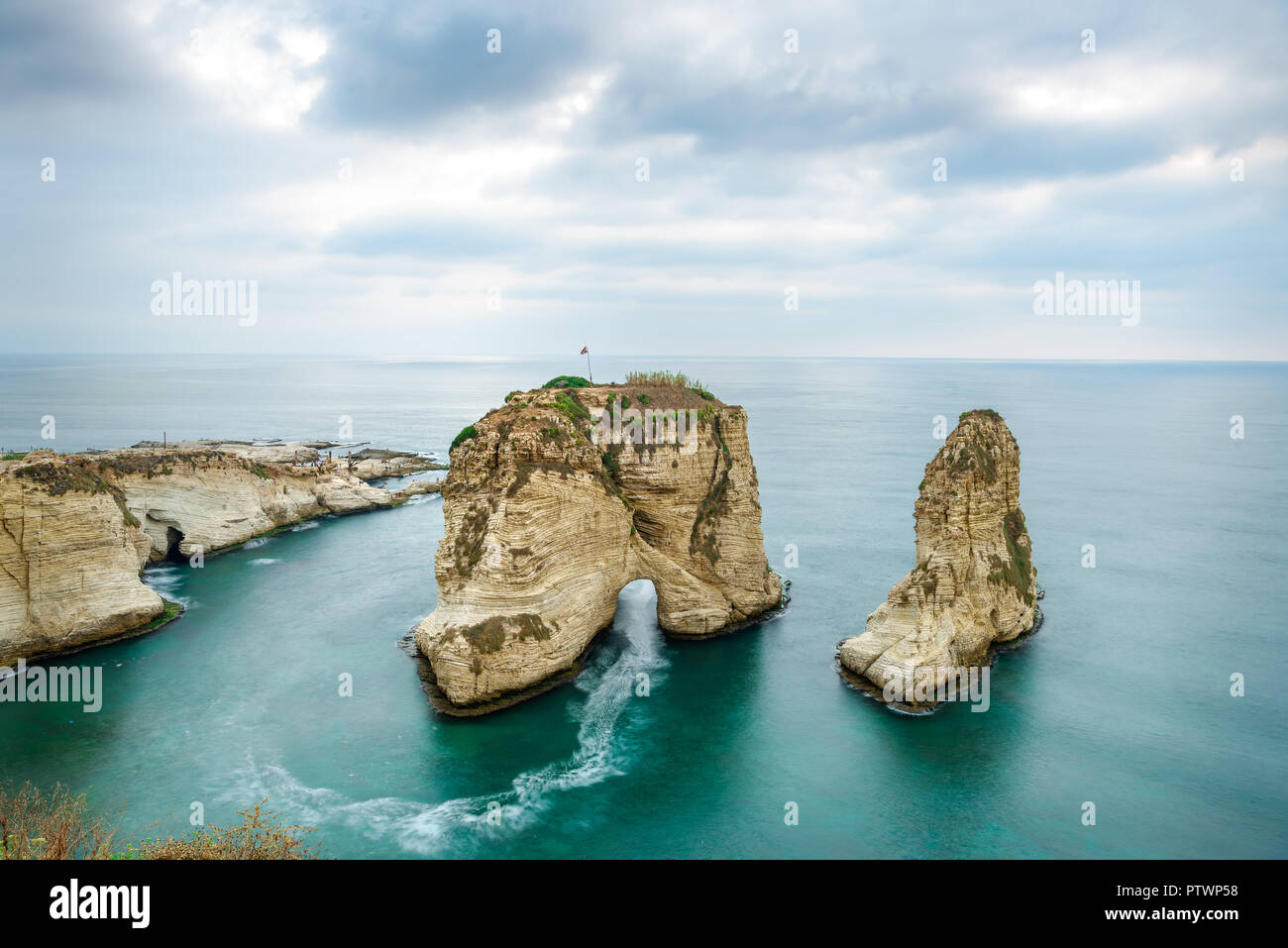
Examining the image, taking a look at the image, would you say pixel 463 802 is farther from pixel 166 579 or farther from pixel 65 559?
pixel 166 579

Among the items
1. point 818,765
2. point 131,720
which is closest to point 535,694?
point 818,765

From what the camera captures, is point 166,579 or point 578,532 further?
point 166,579

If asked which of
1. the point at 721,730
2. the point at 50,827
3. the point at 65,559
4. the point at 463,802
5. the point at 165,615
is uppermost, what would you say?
the point at 65,559

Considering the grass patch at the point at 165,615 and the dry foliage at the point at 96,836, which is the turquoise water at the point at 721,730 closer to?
the grass patch at the point at 165,615

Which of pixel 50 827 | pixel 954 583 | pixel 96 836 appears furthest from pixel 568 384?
pixel 50 827

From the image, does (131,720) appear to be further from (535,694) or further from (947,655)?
(947,655)

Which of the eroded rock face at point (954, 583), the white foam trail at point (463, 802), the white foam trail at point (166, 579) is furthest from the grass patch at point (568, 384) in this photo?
the white foam trail at point (166, 579)
